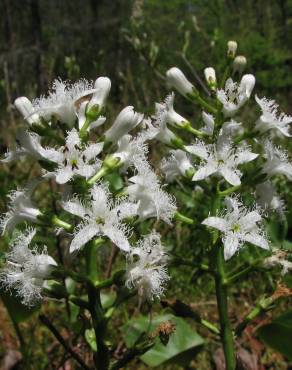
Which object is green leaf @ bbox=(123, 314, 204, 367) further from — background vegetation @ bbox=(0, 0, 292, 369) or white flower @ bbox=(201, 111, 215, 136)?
white flower @ bbox=(201, 111, 215, 136)

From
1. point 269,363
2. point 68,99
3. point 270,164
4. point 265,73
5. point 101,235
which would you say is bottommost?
point 269,363

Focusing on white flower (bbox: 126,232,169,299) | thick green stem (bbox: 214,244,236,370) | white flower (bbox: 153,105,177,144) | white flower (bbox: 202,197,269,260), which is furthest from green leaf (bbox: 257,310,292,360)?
white flower (bbox: 153,105,177,144)

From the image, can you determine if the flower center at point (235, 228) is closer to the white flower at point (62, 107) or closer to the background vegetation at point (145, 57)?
the background vegetation at point (145, 57)

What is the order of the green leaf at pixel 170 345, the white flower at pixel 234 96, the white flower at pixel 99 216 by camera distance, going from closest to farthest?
the white flower at pixel 99 216 < the white flower at pixel 234 96 < the green leaf at pixel 170 345

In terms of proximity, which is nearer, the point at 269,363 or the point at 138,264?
the point at 138,264

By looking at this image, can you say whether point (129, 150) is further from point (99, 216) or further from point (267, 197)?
point (267, 197)

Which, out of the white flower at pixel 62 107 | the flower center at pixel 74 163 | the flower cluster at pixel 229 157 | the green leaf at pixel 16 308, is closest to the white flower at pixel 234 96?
the flower cluster at pixel 229 157

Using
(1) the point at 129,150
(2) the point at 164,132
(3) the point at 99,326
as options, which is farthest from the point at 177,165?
(3) the point at 99,326

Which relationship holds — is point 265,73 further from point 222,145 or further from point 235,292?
point 222,145

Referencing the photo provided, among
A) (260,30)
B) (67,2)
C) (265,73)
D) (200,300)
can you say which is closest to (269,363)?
(200,300)
